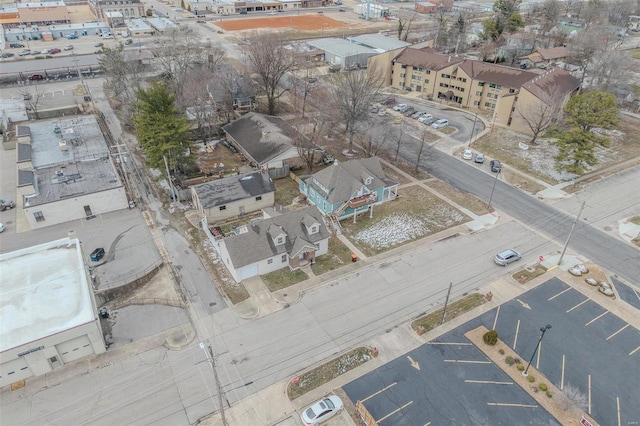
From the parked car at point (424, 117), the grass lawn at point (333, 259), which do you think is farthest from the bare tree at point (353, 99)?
the grass lawn at point (333, 259)

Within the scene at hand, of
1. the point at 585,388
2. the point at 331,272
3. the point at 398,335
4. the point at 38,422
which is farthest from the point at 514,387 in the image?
the point at 38,422

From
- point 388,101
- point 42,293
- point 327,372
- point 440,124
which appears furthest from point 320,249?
point 388,101

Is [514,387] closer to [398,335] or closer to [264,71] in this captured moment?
[398,335]

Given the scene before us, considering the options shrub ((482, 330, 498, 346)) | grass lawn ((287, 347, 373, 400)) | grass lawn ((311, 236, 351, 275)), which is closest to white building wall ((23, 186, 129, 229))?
grass lawn ((311, 236, 351, 275))

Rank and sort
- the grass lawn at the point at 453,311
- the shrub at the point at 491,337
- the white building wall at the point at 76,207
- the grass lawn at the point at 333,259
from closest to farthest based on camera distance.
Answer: the shrub at the point at 491,337 → the grass lawn at the point at 453,311 → the grass lawn at the point at 333,259 → the white building wall at the point at 76,207

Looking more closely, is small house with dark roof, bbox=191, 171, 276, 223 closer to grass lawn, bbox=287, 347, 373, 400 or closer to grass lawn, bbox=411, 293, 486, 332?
Answer: grass lawn, bbox=287, 347, 373, 400

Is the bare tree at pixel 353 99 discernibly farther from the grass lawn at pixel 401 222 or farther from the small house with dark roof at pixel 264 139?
the grass lawn at pixel 401 222
